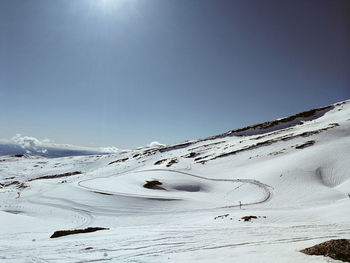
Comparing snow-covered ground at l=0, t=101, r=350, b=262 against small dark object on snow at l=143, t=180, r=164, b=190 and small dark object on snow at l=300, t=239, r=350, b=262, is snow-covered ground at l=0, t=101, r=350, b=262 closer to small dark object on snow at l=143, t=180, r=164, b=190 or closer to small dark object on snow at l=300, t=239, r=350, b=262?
small dark object on snow at l=300, t=239, r=350, b=262

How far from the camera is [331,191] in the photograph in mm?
25766

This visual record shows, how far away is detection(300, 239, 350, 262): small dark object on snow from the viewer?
765cm

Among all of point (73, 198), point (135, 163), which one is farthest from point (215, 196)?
point (135, 163)

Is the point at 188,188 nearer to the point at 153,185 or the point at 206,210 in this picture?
the point at 153,185

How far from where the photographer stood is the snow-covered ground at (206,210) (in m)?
9.63

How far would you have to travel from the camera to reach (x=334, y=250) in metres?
8.13

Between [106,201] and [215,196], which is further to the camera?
[215,196]

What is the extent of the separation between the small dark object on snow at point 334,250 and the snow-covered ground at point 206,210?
1.46 ft

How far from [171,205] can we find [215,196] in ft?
26.3

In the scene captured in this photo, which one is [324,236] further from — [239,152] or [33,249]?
[239,152]

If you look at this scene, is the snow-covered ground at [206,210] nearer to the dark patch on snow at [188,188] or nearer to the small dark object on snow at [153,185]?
the dark patch on snow at [188,188]

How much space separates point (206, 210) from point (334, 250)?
17251mm

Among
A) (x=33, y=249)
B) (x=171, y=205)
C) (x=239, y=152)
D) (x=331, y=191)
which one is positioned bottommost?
(x=33, y=249)

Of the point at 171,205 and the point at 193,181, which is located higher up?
the point at 193,181
